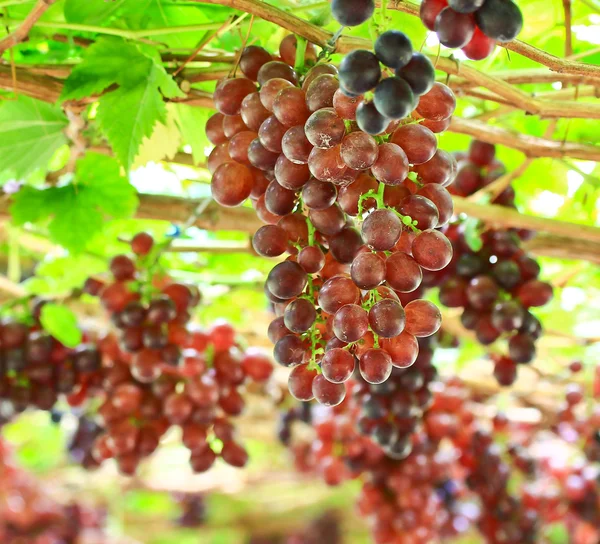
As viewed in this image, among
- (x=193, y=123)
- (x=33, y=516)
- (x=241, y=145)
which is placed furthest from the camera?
(x=33, y=516)

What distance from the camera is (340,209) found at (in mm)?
633

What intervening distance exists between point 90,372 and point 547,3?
1.14 meters

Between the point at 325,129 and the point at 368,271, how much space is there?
0.12m

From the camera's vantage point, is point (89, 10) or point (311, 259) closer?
point (311, 259)

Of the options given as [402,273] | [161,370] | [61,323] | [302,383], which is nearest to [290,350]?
[302,383]

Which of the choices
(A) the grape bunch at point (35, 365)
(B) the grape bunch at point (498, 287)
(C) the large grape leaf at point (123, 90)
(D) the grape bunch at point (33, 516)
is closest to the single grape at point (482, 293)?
(B) the grape bunch at point (498, 287)

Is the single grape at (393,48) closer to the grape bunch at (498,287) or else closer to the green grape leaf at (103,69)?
the green grape leaf at (103,69)

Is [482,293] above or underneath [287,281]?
underneath

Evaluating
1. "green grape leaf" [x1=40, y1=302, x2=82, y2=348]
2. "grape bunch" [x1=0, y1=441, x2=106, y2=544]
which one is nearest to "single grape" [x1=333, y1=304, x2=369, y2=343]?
"green grape leaf" [x1=40, y1=302, x2=82, y2=348]

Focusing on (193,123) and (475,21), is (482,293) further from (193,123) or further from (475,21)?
(475,21)

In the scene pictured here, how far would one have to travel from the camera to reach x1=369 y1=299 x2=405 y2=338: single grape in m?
0.53

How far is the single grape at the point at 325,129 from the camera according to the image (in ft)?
1.70

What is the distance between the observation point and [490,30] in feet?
1.50

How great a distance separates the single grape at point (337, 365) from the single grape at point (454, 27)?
251mm
